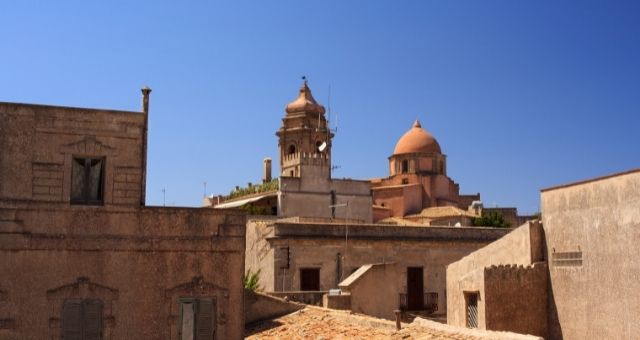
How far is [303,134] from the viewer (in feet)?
165

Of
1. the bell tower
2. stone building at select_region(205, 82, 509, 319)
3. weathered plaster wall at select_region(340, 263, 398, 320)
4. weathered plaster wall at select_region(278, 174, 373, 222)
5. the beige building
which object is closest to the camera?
weathered plaster wall at select_region(340, 263, 398, 320)

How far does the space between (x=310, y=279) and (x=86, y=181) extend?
11.3 m

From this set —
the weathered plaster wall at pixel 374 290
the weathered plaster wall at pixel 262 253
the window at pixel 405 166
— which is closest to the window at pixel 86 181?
the weathered plaster wall at pixel 374 290

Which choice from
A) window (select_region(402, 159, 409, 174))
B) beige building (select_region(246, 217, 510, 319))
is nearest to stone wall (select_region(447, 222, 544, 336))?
beige building (select_region(246, 217, 510, 319))

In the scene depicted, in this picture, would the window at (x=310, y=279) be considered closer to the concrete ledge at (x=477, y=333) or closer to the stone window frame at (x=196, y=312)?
the stone window frame at (x=196, y=312)

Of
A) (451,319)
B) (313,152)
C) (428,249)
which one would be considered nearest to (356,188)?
(313,152)

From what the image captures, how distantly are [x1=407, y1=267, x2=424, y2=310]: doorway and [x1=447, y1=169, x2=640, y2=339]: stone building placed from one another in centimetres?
715

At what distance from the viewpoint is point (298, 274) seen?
25.7 m

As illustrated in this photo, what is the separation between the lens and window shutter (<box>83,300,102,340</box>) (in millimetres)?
15680

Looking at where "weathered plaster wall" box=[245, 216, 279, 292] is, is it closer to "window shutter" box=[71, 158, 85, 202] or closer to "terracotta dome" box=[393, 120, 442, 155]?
"window shutter" box=[71, 158, 85, 202]

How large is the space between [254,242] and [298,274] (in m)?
2.17

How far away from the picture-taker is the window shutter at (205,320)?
16344 mm

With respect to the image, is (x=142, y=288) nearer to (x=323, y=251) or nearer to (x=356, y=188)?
(x=323, y=251)

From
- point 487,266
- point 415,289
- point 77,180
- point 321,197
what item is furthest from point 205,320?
point 321,197
